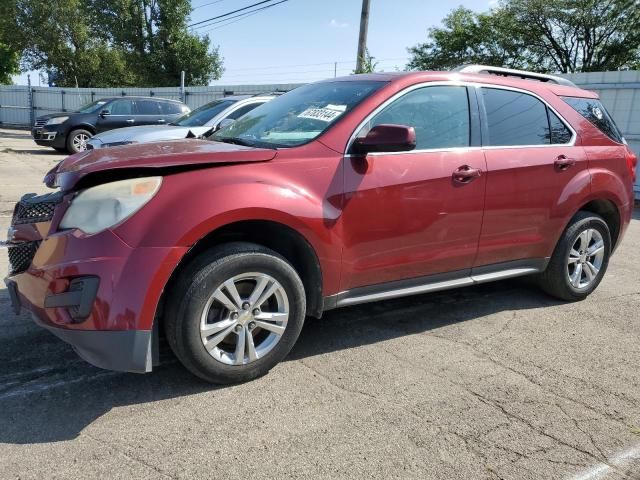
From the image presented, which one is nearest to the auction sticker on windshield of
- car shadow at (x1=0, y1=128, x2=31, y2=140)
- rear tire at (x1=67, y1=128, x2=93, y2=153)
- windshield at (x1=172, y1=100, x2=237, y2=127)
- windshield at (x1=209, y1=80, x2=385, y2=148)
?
windshield at (x1=209, y1=80, x2=385, y2=148)

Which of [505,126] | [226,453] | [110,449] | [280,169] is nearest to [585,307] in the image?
[505,126]

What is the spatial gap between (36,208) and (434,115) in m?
2.58

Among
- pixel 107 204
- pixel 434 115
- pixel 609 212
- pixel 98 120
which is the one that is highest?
pixel 434 115

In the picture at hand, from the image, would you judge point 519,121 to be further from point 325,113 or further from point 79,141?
point 79,141

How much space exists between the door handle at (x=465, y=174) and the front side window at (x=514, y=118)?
1.03 ft

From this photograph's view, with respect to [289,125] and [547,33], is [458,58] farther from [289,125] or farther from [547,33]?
[289,125]

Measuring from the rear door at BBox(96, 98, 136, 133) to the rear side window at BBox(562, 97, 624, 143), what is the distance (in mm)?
13173

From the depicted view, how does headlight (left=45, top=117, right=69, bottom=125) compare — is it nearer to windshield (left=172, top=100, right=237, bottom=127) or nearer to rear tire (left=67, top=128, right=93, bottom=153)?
rear tire (left=67, top=128, right=93, bottom=153)

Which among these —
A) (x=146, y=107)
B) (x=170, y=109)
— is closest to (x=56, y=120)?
(x=146, y=107)

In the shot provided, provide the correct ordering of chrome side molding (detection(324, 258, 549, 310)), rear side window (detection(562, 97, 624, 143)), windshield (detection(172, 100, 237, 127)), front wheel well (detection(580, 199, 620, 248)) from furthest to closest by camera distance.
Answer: windshield (detection(172, 100, 237, 127)) < front wheel well (detection(580, 199, 620, 248)) < rear side window (detection(562, 97, 624, 143)) < chrome side molding (detection(324, 258, 549, 310))

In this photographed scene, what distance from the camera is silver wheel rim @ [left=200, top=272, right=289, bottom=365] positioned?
9.79 ft

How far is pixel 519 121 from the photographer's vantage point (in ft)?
13.9

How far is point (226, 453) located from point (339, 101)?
2317 millimetres

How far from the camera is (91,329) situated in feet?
8.75
